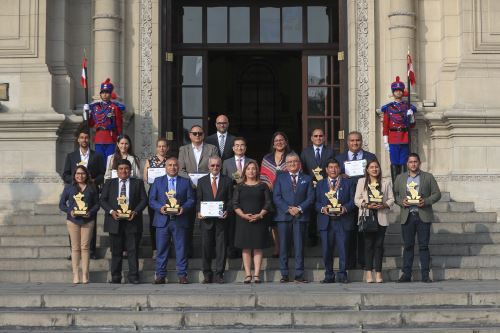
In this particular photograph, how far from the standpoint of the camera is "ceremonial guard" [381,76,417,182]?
1622cm

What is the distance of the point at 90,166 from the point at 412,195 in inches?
192

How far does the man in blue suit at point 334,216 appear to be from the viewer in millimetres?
13422

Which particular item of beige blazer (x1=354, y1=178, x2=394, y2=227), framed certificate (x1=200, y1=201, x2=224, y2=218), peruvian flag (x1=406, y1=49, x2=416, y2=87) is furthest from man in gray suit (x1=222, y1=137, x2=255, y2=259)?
peruvian flag (x1=406, y1=49, x2=416, y2=87)

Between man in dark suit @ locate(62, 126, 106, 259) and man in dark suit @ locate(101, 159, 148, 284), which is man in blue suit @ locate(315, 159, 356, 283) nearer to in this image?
man in dark suit @ locate(101, 159, 148, 284)

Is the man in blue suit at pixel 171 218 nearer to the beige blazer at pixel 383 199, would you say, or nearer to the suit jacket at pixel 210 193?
the suit jacket at pixel 210 193

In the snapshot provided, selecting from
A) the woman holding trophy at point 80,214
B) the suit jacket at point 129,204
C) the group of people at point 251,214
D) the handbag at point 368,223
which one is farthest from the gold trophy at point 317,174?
the woman holding trophy at point 80,214

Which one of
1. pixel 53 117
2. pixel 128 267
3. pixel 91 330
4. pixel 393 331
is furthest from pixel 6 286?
pixel 393 331

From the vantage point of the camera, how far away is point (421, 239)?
13594 millimetres

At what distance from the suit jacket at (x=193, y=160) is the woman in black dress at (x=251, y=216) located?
950 millimetres

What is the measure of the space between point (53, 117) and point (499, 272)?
26.3ft

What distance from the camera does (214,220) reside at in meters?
13.6

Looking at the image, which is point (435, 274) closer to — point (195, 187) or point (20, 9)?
point (195, 187)

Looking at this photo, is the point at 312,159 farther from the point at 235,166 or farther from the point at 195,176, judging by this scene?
the point at 195,176

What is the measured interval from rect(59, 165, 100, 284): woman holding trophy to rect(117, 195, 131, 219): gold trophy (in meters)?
0.38
